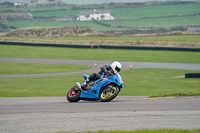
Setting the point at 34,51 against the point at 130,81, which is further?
the point at 34,51

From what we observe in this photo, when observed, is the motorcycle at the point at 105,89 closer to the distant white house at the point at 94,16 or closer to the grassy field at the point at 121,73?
the grassy field at the point at 121,73

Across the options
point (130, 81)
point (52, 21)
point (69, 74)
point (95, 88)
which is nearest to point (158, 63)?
point (69, 74)

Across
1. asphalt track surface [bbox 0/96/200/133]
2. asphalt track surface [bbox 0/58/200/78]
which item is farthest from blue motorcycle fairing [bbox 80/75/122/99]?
asphalt track surface [bbox 0/58/200/78]

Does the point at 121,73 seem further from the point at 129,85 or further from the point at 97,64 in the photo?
the point at 129,85

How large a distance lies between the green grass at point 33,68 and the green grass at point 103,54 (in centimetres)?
775

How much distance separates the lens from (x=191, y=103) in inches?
645

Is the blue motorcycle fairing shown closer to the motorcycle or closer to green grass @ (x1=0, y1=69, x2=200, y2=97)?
the motorcycle

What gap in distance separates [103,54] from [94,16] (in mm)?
98377

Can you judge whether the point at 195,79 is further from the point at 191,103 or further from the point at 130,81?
the point at 191,103

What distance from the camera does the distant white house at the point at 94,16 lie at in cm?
15325

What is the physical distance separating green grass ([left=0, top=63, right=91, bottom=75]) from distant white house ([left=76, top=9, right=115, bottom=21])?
10444 centimetres

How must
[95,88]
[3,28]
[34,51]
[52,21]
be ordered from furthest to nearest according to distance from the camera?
[52,21]
[3,28]
[34,51]
[95,88]

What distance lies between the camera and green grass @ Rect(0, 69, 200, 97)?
26.3m

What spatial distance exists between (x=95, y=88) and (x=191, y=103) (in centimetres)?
379
